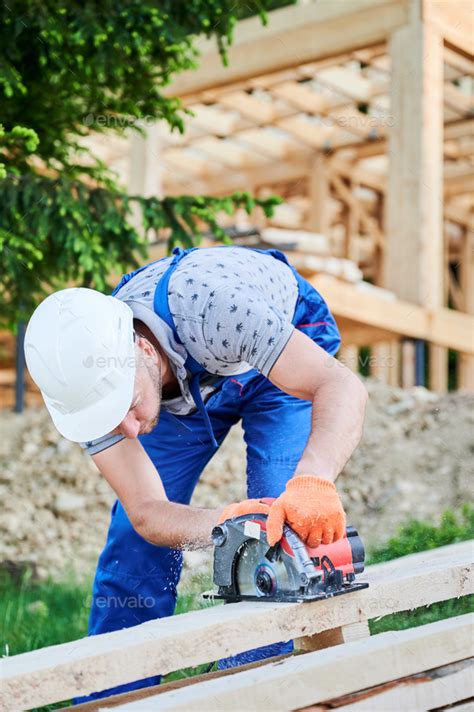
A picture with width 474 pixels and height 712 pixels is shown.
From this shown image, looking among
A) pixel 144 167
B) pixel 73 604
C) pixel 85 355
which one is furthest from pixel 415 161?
pixel 85 355

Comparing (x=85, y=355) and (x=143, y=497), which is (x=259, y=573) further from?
(x=85, y=355)

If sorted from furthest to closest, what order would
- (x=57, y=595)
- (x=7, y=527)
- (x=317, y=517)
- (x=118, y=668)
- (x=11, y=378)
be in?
(x=11, y=378) < (x=7, y=527) < (x=57, y=595) < (x=317, y=517) < (x=118, y=668)

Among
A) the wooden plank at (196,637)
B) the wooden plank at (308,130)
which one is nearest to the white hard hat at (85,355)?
the wooden plank at (196,637)

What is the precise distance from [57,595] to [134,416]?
269 cm

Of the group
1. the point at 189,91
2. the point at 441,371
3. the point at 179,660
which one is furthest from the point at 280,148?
the point at 179,660

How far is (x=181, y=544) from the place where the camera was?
263 centimetres

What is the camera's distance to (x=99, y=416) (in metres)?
2.52

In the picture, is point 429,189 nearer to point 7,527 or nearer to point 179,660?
point 7,527

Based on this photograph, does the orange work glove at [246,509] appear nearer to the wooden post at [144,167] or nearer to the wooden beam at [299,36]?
the wooden beam at [299,36]

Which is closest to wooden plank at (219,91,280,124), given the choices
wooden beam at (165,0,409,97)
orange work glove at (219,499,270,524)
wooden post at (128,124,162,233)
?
wooden beam at (165,0,409,97)

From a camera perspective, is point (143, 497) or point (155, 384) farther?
point (143, 497)

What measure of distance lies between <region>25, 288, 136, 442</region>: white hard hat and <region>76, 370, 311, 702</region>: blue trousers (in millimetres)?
565

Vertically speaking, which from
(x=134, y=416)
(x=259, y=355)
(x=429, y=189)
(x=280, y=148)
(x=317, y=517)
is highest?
(x=280, y=148)

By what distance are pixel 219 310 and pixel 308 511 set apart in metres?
0.61
